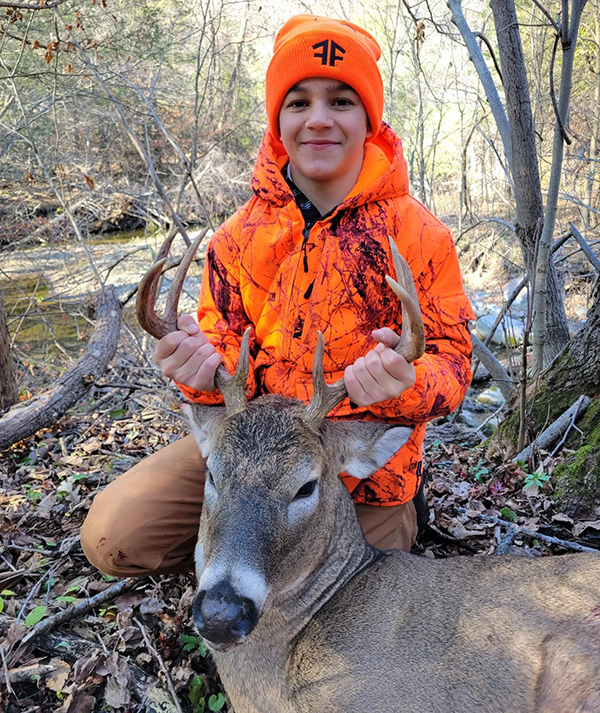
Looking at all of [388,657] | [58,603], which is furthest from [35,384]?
[388,657]

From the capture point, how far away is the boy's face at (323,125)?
296 centimetres

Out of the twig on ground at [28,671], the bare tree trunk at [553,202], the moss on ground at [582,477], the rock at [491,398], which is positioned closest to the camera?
the twig on ground at [28,671]

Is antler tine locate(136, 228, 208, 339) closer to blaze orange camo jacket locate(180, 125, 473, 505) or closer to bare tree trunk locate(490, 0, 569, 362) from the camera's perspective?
blaze orange camo jacket locate(180, 125, 473, 505)

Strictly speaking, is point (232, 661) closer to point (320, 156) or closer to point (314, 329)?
point (314, 329)

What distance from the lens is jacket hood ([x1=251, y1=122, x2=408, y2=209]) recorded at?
2.98 m

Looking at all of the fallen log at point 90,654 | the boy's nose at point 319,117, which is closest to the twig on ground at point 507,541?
the fallen log at point 90,654

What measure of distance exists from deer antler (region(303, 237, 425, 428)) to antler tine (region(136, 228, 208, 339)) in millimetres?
640

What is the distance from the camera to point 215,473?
2439mm

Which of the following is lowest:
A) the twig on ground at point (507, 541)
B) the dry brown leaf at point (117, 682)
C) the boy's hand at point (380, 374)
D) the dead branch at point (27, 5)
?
the dry brown leaf at point (117, 682)

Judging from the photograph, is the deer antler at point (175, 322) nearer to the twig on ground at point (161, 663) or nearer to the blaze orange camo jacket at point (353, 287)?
the blaze orange camo jacket at point (353, 287)

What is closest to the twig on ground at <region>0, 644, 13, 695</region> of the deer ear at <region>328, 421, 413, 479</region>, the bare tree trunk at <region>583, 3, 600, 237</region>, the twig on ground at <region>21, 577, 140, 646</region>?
the twig on ground at <region>21, 577, 140, 646</region>

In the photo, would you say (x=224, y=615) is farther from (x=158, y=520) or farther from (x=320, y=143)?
(x=320, y=143)

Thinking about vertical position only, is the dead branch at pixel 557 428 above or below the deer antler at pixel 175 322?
below

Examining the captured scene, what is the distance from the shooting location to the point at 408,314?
228 centimetres
